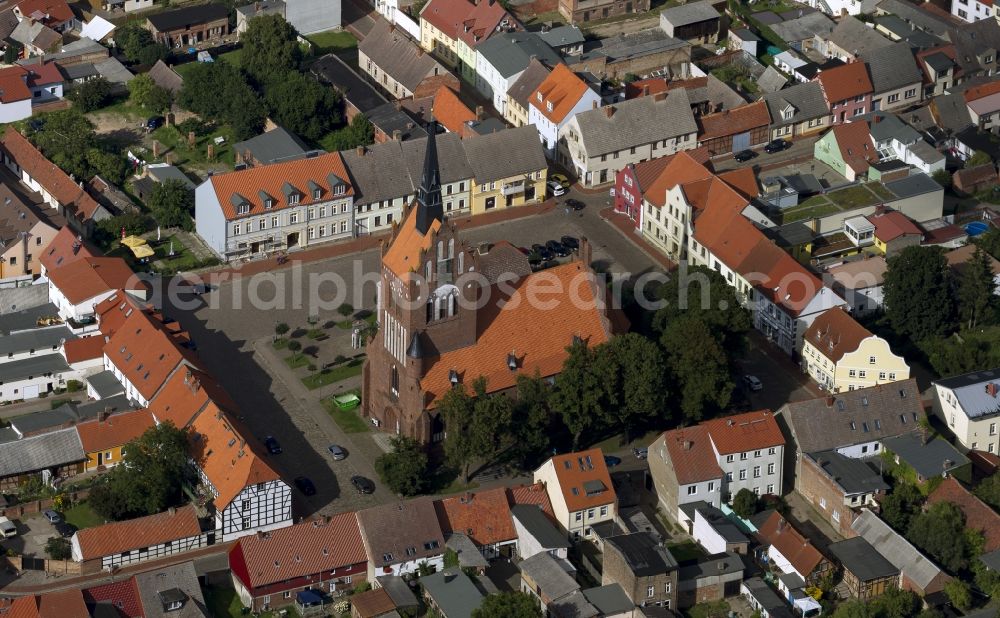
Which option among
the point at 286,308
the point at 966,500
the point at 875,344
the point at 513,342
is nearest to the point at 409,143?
the point at 286,308

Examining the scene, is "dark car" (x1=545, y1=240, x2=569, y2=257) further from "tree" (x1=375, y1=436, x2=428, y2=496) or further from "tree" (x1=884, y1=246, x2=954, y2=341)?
"tree" (x1=375, y1=436, x2=428, y2=496)

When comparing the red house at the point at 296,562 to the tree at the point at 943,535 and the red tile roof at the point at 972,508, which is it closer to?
the tree at the point at 943,535

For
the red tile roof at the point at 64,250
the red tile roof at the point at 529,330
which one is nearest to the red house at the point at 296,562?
the red tile roof at the point at 529,330

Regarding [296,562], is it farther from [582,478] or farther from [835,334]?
[835,334]

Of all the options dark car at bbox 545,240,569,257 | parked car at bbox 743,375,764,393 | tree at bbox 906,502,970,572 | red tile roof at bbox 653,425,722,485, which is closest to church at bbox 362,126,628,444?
red tile roof at bbox 653,425,722,485

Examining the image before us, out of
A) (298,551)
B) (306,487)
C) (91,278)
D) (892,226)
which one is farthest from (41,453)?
(892,226)

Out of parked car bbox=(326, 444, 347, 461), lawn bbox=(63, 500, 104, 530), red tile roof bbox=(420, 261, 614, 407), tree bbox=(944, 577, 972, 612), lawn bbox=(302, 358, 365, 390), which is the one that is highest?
red tile roof bbox=(420, 261, 614, 407)
